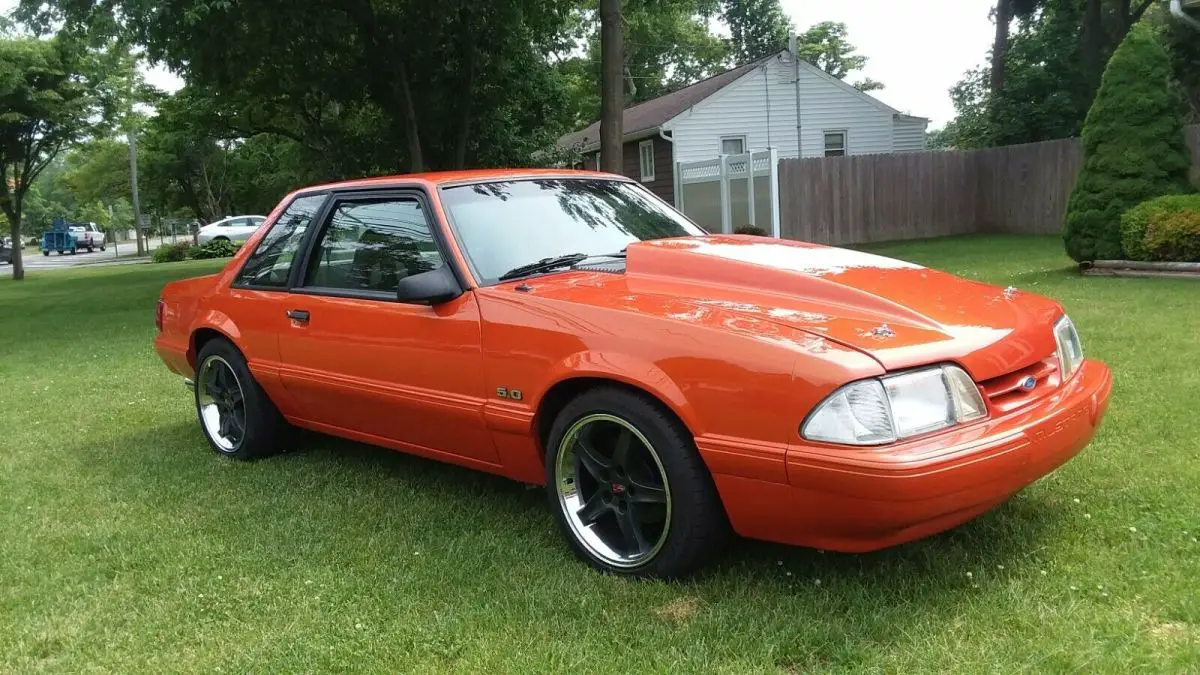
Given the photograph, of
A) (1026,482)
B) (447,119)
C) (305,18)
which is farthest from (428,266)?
(447,119)

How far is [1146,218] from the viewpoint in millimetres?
10367

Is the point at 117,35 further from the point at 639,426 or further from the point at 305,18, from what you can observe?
the point at 639,426

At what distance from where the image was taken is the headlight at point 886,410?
2.63 metres

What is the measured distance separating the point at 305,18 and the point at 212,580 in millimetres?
13427

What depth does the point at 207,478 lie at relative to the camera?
15.9 ft

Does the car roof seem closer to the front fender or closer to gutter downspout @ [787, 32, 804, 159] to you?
the front fender

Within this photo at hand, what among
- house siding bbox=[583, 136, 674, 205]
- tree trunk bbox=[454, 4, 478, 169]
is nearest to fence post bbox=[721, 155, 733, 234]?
house siding bbox=[583, 136, 674, 205]

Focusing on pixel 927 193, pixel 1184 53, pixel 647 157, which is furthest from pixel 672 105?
pixel 1184 53

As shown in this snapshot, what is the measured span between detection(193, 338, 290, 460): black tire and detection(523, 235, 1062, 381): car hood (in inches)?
83.8

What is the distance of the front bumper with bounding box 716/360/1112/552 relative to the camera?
2.58 m

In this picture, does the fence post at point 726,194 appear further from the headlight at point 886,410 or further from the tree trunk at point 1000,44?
the headlight at point 886,410

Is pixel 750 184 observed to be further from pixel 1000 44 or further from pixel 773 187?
pixel 1000 44

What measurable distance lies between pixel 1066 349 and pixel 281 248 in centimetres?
374

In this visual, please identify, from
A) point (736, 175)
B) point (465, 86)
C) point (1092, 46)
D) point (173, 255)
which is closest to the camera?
point (736, 175)
